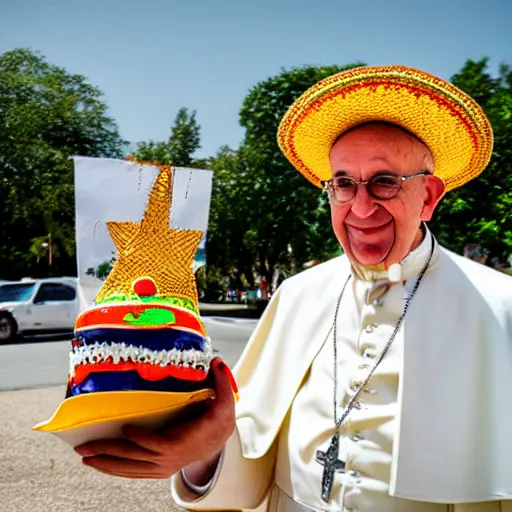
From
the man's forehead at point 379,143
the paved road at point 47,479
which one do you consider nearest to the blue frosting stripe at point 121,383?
the man's forehead at point 379,143

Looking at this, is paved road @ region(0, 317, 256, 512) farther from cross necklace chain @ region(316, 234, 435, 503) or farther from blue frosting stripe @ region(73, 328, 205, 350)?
blue frosting stripe @ region(73, 328, 205, 350)

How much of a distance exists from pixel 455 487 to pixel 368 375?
1.18 ft

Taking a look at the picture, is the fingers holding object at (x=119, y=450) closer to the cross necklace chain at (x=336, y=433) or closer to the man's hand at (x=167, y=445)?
the man's hand at (x=167, y=445)

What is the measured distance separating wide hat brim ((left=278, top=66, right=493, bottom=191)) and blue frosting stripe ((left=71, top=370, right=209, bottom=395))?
1049mm

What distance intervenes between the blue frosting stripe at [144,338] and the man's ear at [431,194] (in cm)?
95

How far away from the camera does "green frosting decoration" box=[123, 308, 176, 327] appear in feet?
3.82

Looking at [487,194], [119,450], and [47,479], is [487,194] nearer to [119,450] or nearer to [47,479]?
[47,479]

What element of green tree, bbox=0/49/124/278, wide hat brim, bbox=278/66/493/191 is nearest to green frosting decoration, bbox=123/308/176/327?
wide hat brim, bbox=278/66/493/191

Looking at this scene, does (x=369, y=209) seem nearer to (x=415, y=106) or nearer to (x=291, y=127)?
(x=415, y=106)

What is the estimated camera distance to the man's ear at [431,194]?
180 centimetres

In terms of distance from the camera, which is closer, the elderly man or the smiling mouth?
the elderly man

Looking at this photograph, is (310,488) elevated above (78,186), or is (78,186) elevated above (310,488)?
(78,186)

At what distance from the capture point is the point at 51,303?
1397 cm

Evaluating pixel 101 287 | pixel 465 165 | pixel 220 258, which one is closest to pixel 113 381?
pixel 101 287
